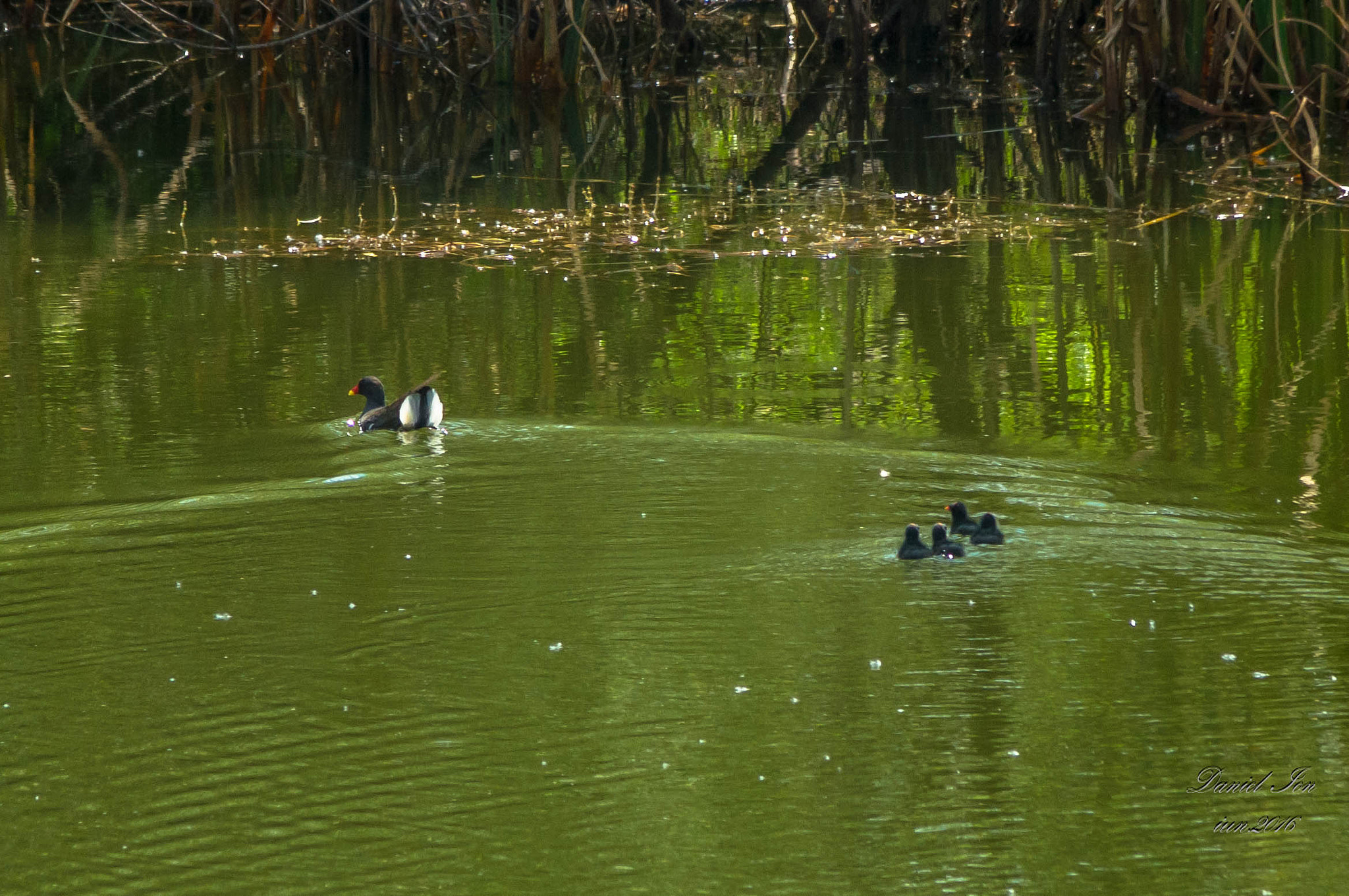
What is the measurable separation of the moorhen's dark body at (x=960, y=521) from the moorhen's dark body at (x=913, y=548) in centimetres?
25

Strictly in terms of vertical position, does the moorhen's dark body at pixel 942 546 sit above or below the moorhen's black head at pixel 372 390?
below

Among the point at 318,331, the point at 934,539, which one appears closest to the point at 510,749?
the point at 934,539

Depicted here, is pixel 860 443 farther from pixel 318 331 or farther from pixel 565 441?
pixel 318 331

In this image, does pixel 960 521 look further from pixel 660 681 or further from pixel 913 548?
pixel 660 681

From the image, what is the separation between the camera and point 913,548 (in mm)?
5590

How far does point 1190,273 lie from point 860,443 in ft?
14.4

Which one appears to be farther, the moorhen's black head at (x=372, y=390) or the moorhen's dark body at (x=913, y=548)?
the moorhen's black head at (x=372, y=390)

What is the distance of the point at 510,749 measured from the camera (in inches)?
177

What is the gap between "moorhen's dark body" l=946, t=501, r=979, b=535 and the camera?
5816 mm

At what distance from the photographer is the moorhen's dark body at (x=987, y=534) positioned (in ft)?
18.6

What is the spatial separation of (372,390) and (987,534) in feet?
10.4

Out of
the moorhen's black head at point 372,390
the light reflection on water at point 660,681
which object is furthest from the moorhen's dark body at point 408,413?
the light reflection on water at point 660,681

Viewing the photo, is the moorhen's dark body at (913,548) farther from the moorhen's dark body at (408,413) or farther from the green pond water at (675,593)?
the moorhen's dark body at (408,413)

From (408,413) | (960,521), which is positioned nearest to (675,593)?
(960,521)
